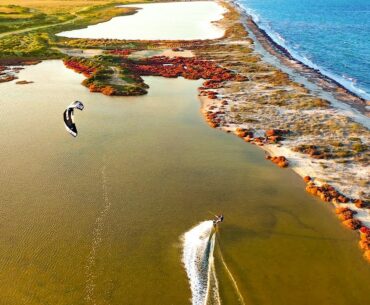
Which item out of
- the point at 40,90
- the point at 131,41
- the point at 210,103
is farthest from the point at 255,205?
the point at 131,41

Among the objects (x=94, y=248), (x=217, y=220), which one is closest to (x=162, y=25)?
(x=217, y=220)

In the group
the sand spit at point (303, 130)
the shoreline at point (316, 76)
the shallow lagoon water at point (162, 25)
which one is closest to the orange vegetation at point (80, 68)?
the sand spit at point (303, 130)

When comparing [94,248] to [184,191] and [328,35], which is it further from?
[328,35]

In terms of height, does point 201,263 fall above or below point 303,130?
below

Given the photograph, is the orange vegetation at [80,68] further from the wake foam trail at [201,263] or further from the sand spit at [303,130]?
the wake foam trail at [201,263]

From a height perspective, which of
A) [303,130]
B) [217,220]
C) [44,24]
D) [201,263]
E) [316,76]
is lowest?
[201,263]

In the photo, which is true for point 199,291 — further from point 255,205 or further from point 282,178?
point 282,178
